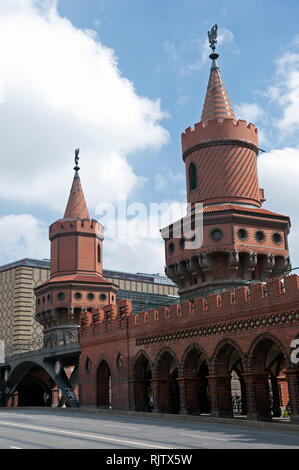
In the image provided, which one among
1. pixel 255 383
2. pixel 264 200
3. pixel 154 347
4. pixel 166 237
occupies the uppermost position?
pixel 264 200

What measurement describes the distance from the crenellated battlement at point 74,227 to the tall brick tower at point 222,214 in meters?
14.2

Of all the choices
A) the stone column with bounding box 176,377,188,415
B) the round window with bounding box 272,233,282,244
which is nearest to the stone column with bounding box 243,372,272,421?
the stone column with bounding box 176,377,188,415

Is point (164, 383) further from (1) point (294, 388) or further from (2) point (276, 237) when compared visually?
(2) point (276, 237)

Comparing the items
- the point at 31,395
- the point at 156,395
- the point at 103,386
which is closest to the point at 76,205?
the point at 103,386

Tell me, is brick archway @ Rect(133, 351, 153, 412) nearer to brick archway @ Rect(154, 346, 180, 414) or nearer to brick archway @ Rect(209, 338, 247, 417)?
brick archway @ Rect(154, 346, 180, 414)

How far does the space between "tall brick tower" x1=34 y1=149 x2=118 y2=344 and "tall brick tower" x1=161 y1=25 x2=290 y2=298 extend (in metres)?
12.9

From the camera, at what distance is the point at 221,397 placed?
2364 centimetres

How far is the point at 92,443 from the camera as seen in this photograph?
1472 centimetres

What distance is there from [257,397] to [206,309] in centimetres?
445

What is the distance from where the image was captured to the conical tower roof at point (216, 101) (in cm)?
3412

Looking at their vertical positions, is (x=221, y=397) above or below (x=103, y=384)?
below

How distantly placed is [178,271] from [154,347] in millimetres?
5241
